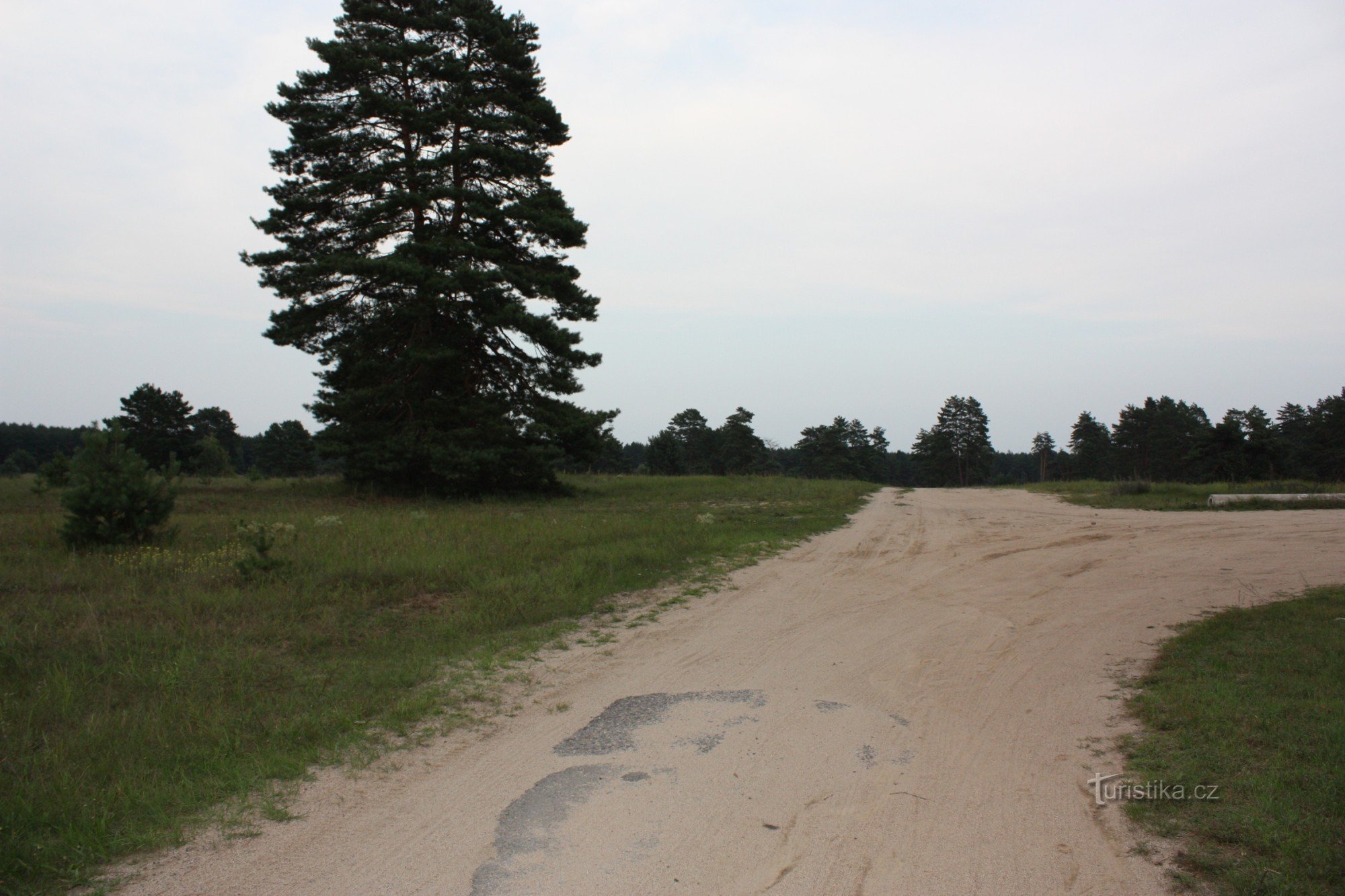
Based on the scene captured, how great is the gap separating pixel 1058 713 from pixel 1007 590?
4.76 m

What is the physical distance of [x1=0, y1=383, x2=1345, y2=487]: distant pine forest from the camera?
46.8m

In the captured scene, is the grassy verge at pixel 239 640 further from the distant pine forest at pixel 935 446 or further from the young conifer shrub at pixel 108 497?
the distant pine forest at pixel 935 446

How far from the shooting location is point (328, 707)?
5.59m

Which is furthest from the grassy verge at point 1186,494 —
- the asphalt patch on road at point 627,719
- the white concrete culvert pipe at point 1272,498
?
the asphalt patch on road at point 627,719

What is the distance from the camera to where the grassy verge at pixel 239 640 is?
421 centimetres

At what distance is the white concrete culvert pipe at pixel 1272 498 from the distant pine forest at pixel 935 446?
97.5ft

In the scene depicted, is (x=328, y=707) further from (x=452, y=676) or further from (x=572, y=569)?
(x=572, y=569)

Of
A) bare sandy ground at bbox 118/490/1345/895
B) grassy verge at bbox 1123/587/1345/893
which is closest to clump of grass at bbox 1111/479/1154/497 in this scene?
bare sandy ground at bbox 118/490/1345/895

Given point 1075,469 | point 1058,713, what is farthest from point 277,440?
point 1075,469

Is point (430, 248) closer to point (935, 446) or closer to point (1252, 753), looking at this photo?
point (1252, 753)

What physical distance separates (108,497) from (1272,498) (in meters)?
26.1

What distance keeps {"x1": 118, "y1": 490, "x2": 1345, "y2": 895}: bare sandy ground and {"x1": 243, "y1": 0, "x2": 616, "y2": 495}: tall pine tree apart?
48.8 ft

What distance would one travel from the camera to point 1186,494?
22953 millimetres

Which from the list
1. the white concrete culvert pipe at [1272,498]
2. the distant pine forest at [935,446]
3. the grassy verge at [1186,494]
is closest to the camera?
the grassy verge at [1186,494]
